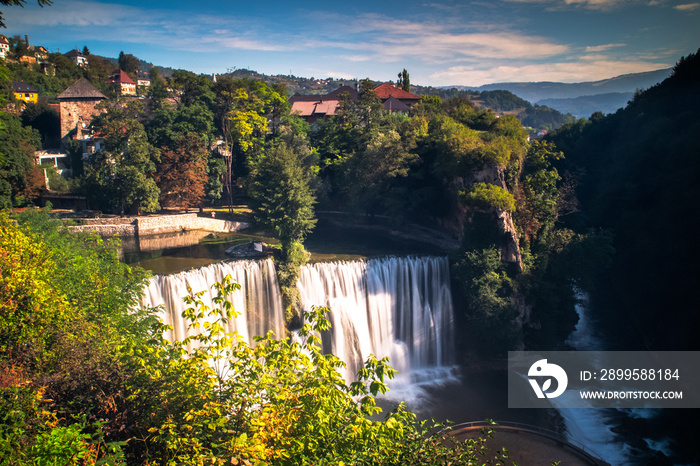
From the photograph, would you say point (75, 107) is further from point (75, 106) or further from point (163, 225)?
point (163, 225)

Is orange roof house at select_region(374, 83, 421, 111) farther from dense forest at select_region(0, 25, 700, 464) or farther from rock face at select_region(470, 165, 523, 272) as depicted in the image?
rock face at select_region(470, 165, 523, 272)

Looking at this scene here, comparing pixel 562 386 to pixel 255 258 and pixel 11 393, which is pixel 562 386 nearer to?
pixel 255 258

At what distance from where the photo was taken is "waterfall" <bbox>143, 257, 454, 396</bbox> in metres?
26.7

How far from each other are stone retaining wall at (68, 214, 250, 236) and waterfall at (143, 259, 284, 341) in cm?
1233

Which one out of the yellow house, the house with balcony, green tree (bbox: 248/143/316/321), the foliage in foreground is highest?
the house with balcony

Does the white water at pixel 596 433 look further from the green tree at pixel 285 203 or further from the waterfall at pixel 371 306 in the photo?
the green tree at pixel 285 203

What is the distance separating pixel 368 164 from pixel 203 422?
31.0 m

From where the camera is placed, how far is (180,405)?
8.49 meters

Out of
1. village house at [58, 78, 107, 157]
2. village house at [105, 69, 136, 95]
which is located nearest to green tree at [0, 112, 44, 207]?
village house at [58, 78, 107, 157]

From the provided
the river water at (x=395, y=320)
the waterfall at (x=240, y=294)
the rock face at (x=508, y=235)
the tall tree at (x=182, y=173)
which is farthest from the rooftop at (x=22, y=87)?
the rock face at (x=508, y=235)

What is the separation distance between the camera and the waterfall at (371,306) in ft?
87.5

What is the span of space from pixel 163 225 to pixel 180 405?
102ft

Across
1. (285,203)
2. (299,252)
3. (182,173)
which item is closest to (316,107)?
(182,173)

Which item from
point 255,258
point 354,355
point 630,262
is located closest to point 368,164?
point 255,258
